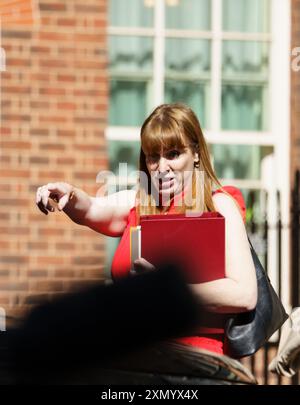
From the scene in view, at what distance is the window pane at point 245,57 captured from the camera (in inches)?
252

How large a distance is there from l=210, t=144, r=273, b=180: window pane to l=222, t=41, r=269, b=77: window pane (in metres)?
0.51

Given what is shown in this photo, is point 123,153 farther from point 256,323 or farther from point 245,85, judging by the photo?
point 256,323

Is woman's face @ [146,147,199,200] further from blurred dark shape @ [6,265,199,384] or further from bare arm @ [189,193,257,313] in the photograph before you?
blurred dark shape @ [6,265,199,384]

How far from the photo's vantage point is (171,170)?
3.04 m

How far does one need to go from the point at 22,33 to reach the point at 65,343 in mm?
3569

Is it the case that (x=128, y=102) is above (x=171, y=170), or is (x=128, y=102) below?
above

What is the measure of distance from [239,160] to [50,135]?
52.8 inches

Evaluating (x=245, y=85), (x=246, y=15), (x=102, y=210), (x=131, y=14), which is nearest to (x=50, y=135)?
(x=131, y=14)

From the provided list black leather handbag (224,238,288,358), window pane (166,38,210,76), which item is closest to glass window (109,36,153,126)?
window pane (166,38,210,76)

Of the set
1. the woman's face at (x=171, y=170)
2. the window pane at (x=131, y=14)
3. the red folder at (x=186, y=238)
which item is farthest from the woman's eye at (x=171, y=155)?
the window pane at (x=131, y=14)

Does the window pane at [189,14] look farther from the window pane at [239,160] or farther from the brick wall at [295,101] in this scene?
the window pane at [239,160]

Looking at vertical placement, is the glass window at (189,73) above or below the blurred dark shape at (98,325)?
above

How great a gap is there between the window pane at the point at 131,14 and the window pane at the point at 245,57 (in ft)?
1.84

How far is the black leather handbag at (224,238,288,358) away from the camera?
298cm
